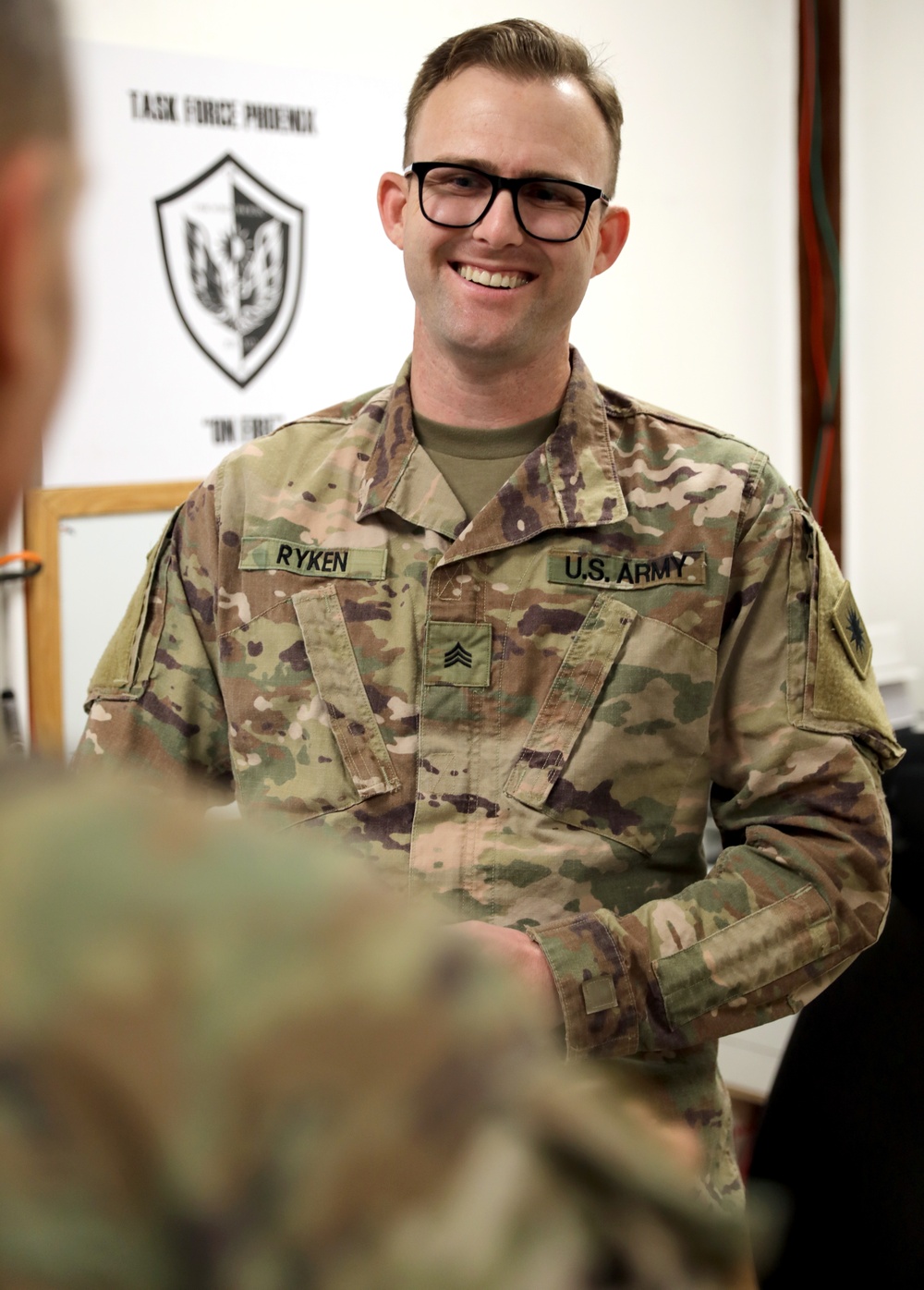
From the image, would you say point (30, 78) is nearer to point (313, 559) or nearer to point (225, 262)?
point (313, 559)

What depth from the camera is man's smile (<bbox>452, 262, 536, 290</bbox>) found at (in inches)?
51.2

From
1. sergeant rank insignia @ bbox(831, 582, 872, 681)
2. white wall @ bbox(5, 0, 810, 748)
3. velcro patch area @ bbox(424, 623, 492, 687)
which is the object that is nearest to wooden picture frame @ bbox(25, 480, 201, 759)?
white wall @ bbox(5, 0, 810, 748)

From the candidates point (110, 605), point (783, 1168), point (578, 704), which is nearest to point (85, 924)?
point (578, 704)

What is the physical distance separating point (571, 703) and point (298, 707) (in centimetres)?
29

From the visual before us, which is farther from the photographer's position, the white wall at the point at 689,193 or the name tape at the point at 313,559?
the white wall at the point at 689,193

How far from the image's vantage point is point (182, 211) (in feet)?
7.43

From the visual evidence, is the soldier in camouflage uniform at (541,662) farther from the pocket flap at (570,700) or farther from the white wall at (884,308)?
the white wall at (884,308)

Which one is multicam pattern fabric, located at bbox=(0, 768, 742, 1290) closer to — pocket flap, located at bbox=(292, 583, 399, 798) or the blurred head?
the blurred head

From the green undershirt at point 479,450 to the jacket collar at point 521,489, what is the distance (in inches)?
1.0

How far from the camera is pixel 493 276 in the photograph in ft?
4.26

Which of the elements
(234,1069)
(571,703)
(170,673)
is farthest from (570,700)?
(234,1069)

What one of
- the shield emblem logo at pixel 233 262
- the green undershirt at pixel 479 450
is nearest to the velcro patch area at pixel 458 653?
the green undershirt at pixel 479 450

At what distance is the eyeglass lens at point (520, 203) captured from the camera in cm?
131

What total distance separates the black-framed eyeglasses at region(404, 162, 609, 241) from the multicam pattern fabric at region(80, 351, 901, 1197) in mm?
204
